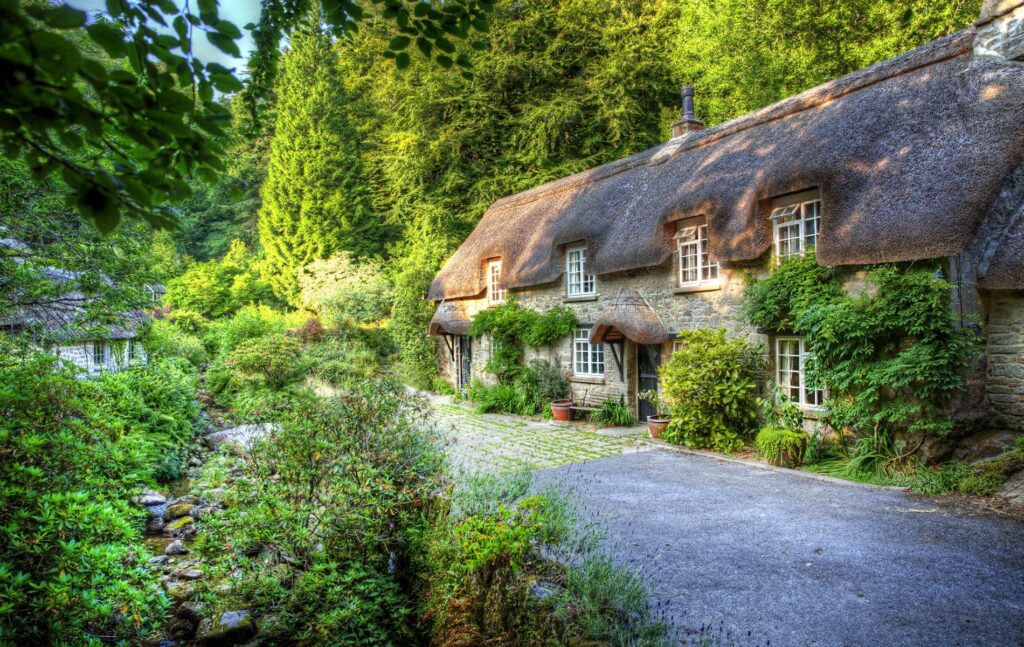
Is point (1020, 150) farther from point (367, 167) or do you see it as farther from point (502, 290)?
point (367, 167)

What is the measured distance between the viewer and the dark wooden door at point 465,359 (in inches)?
730

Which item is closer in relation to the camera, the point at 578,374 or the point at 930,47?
the point at 930,47

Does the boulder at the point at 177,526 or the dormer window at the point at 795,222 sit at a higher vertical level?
the dormer window at the point at 795,222

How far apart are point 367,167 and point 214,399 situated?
15515mm

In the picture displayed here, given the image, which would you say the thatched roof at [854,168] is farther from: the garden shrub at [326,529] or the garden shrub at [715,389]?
the garden shrub at [326,529]

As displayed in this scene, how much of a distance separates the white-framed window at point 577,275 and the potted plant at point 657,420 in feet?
10.7

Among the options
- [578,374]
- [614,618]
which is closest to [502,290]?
[578,374]

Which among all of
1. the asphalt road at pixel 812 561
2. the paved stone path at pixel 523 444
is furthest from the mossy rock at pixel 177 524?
Result: the asphalt road at pixel 812 561

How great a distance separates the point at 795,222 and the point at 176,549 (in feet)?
32.2

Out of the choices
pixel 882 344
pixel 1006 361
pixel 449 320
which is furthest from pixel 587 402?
pixel 1006 361

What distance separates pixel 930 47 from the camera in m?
8.90

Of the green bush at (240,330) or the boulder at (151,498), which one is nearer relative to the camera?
the boulder at (151,498)

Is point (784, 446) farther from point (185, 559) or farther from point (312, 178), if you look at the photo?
point (312, 178)

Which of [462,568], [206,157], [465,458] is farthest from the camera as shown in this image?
[465,458]
